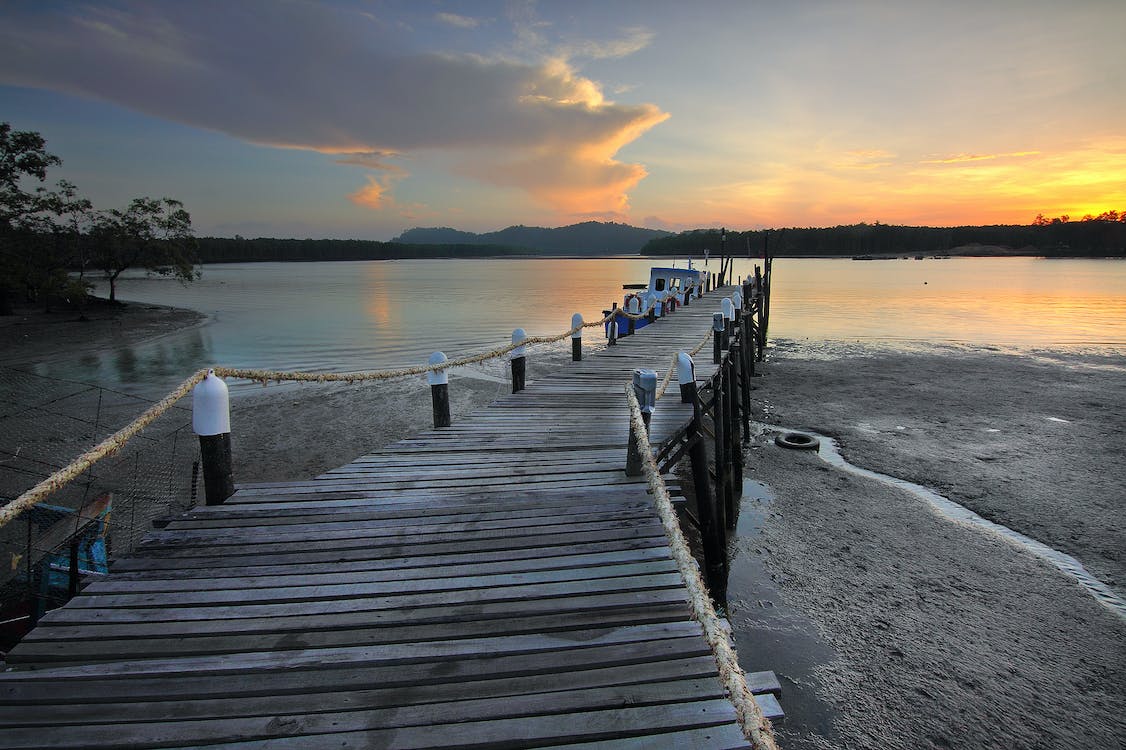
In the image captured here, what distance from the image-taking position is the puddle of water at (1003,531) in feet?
21.0

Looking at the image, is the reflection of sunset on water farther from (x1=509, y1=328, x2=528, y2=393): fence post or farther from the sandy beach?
(x1=509, y1=328, x2=528, y2=393): fence post

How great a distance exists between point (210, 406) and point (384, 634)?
2.55 meters

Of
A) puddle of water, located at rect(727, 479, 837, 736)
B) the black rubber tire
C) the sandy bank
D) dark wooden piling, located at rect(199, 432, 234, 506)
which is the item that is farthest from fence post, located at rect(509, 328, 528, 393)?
the sandy bank

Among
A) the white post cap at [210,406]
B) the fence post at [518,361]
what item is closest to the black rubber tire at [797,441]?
the fence post at [518,361]

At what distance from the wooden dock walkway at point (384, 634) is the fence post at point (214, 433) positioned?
19 centimetres

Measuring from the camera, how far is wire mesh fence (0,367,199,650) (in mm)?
5766

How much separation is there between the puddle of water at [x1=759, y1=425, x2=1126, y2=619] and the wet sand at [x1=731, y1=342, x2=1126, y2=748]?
0.14 m

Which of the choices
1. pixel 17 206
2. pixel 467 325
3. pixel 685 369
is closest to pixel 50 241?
pixel 17 206

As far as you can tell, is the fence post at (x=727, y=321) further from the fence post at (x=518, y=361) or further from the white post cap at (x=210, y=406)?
the white post cap at (x=210, y=406)

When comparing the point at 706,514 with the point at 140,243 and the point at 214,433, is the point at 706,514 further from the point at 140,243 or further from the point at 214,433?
the point at 140,243

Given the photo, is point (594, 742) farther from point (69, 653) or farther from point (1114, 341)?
point (1114, 341)

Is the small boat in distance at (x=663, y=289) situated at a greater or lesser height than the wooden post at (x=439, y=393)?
greater

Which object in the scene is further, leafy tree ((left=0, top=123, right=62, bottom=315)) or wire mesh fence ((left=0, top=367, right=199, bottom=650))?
leafy tree ((left=0, top=123, right=62, bottom=315))

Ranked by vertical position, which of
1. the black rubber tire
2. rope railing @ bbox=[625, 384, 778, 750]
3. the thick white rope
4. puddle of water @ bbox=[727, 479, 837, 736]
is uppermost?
the thick white rope
